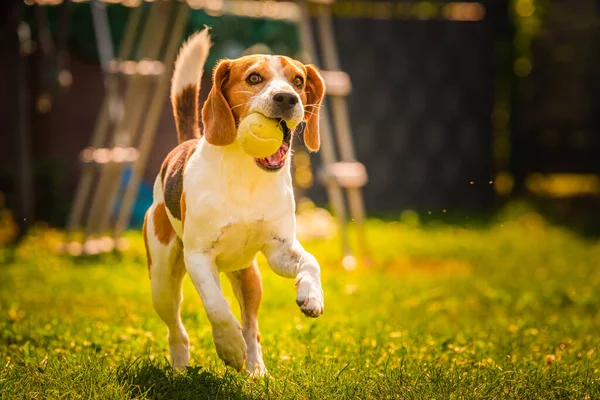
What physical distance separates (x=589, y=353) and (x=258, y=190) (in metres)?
2.07

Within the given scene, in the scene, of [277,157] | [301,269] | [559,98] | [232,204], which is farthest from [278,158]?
[559,98]

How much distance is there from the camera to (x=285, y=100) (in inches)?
147

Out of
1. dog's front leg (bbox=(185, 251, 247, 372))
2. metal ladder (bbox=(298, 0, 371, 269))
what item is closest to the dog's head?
dog's front leg (bbox=(185, 251, 247, 372))

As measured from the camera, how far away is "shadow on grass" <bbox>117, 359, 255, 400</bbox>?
3.71 metres

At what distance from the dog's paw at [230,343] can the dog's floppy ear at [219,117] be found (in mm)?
738

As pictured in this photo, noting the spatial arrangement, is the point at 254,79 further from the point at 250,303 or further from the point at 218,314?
the point at 250,303

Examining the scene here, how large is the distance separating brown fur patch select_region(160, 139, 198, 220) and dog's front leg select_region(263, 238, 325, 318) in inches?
19.4

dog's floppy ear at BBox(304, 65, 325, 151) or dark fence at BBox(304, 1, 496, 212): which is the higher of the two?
dog's floppy ear at BBox(304, 65, 325, 151)

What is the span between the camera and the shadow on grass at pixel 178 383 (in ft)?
12.2

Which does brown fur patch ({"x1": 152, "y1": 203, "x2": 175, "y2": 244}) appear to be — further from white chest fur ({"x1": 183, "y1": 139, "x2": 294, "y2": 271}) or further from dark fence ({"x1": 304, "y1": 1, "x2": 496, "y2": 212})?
dark fence ({"x1": 304, "y1": 1, "x2": 496, "y2": 212})

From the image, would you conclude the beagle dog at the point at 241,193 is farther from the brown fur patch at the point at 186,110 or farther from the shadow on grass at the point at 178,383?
the brown fur patch at the point at 186,110

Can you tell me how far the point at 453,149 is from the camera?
12039mm

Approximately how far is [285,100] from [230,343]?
0.98 metres

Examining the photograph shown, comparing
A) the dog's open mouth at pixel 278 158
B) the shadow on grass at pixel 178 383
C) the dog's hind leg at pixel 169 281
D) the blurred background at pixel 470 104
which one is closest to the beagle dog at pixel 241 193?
the dog's open mouth at pixel 278 158
